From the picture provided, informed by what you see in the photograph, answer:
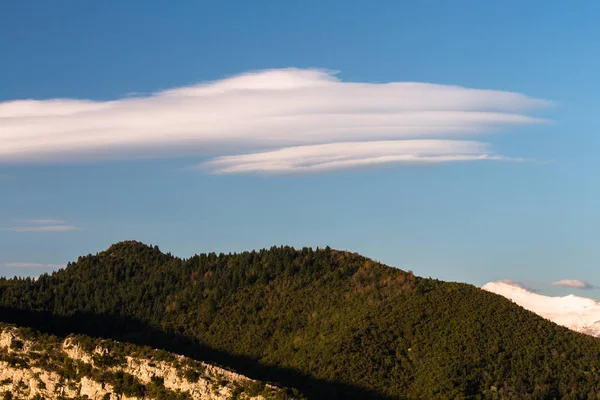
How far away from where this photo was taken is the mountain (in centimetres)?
8850

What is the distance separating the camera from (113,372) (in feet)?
312

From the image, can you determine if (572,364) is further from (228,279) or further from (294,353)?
Answer: (228,279)

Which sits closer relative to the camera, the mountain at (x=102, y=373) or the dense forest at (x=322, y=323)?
the mountain at (x=102, y=373)

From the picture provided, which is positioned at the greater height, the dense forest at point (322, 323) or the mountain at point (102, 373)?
the dense forest at point (322, 323)

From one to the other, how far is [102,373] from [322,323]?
39.6 metres

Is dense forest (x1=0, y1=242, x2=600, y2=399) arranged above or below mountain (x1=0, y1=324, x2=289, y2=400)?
above

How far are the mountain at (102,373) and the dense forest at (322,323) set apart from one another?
2034 centimetres

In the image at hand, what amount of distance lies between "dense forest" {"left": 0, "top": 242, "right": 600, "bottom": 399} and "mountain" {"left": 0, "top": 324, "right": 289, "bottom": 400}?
20342 mm

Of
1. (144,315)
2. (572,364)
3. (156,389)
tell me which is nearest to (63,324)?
(144,315)

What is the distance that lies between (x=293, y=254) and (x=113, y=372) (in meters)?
59.9

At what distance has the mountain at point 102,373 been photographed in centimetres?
8850

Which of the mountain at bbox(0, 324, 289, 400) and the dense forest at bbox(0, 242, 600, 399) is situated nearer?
the mountain at bbox(0, 324, 289, 400)

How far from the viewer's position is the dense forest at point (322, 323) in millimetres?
110500

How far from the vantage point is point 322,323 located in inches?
4970
